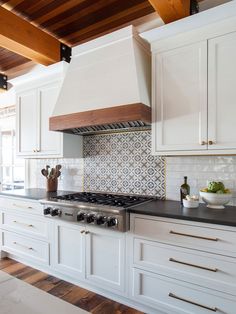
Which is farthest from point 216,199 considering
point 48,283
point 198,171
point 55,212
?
point 48,283

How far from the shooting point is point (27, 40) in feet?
8.11

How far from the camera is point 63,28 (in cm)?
263

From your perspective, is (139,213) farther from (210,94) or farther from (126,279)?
(210,94)

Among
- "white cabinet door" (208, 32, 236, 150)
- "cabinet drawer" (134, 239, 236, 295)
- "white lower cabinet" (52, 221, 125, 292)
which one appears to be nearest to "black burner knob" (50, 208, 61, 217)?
"white lower cabinet" (52, 221, 125, 292)

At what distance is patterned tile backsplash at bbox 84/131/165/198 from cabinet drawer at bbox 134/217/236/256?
62cm

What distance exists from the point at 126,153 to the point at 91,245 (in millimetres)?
1079

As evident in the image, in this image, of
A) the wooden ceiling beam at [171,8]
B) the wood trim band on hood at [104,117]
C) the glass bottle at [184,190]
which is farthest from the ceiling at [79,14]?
the glass bottle at [184,190]

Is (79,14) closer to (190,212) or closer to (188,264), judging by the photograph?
(190,212)

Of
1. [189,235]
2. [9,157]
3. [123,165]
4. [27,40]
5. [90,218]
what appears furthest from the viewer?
[9,157]

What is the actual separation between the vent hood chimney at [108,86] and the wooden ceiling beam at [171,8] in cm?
30

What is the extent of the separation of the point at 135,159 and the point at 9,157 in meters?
2.67

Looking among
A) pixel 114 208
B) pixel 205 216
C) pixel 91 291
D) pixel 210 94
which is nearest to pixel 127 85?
pixel 210 94

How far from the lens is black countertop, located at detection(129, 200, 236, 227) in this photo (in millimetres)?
1541

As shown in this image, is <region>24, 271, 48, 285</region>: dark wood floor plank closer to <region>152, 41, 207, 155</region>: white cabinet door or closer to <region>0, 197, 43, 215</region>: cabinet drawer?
<region>0, 197, 43, 215</region>: cabinet drawer
